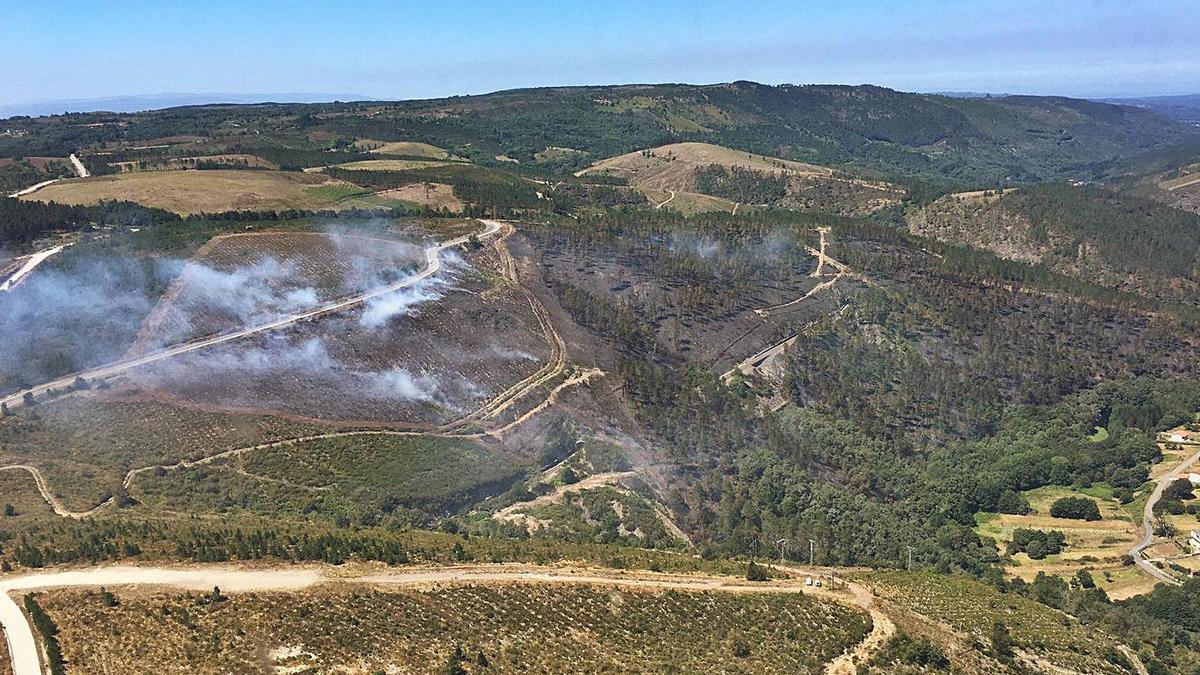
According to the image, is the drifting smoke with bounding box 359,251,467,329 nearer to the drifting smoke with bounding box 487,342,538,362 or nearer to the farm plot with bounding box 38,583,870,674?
the drifting smoke with bounding box 487,342,538,362

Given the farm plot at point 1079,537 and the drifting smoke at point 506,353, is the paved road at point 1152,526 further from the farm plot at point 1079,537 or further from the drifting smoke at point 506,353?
the drifting smoke at point 506,353

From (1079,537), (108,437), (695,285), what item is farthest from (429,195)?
(1079,537)

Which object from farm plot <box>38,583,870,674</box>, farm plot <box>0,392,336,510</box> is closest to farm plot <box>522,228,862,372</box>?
farm plot <box>0,392,336,510</box>

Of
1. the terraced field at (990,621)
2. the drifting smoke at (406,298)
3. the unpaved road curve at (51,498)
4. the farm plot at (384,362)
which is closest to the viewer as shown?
the terraced field at (990,621)

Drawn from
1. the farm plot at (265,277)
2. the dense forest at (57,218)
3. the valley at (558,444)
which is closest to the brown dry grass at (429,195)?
the valley at (558,444)

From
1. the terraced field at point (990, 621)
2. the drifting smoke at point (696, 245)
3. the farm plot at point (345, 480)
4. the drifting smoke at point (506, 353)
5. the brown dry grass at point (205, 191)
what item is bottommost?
the terraced field at point (990, 621)

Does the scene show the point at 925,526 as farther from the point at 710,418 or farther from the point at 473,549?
the point at 473,549
